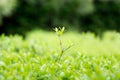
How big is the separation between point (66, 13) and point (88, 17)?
200cm

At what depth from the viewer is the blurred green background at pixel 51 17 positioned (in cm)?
2836

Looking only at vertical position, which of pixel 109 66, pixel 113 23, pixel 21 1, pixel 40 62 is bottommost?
pixel 109 66

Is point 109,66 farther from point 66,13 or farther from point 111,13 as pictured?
point 111,13

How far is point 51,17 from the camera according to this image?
28.8 meters

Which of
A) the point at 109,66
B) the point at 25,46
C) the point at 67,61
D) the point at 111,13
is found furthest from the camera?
the point at 111,13

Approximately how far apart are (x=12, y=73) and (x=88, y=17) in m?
26.5

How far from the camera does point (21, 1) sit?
95.1 ft

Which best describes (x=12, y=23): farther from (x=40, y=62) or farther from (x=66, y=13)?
(x=40, y=62)

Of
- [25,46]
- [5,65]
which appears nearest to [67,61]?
[5,65]

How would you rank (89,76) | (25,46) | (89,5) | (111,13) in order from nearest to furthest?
(89,76)
(25,46)
(89,5)
(111,13)

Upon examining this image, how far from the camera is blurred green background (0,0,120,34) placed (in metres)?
28.4

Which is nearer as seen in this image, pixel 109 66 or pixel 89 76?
pixel 89 76

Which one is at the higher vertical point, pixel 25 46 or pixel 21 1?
pixel 21 1

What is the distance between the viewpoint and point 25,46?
6977 millimetres
